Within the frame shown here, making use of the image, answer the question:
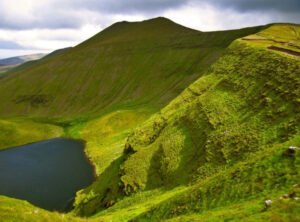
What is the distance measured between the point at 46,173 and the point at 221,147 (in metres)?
79.6

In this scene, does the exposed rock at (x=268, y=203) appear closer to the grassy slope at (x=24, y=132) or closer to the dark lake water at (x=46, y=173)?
the dark lake water at (x=46, y=173)

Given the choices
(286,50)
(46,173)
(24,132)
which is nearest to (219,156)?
(286,50)

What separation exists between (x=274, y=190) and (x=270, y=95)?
28483 mm

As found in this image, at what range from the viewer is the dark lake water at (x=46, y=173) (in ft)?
320

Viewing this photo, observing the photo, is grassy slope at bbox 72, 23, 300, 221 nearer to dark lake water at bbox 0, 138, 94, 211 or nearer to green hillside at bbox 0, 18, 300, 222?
green hillside at bbox 0, 18, 300, 222

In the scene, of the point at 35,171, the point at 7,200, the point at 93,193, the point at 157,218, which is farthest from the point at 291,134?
the point at 35,171

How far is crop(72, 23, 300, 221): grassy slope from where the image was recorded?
3803 cm

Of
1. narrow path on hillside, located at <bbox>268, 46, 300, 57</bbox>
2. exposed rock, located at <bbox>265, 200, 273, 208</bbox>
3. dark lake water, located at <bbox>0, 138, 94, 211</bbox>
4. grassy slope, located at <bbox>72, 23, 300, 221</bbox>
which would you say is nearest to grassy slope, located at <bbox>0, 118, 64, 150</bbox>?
dark lake water, located at <bbox>0, 138, 94, 211</bbox>

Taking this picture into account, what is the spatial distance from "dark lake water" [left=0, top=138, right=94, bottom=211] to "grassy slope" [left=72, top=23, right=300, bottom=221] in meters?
Result: 19.5

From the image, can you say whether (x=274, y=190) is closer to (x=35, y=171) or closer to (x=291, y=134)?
(x=291, y=134)

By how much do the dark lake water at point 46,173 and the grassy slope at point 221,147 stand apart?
1947cm

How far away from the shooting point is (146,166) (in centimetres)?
6988

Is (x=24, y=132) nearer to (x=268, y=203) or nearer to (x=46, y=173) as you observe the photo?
(x=46, y=173)

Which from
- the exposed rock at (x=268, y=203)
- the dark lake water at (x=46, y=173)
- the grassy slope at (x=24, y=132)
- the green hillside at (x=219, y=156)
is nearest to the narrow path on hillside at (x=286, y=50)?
the green hillside at (x=219, y=156)
